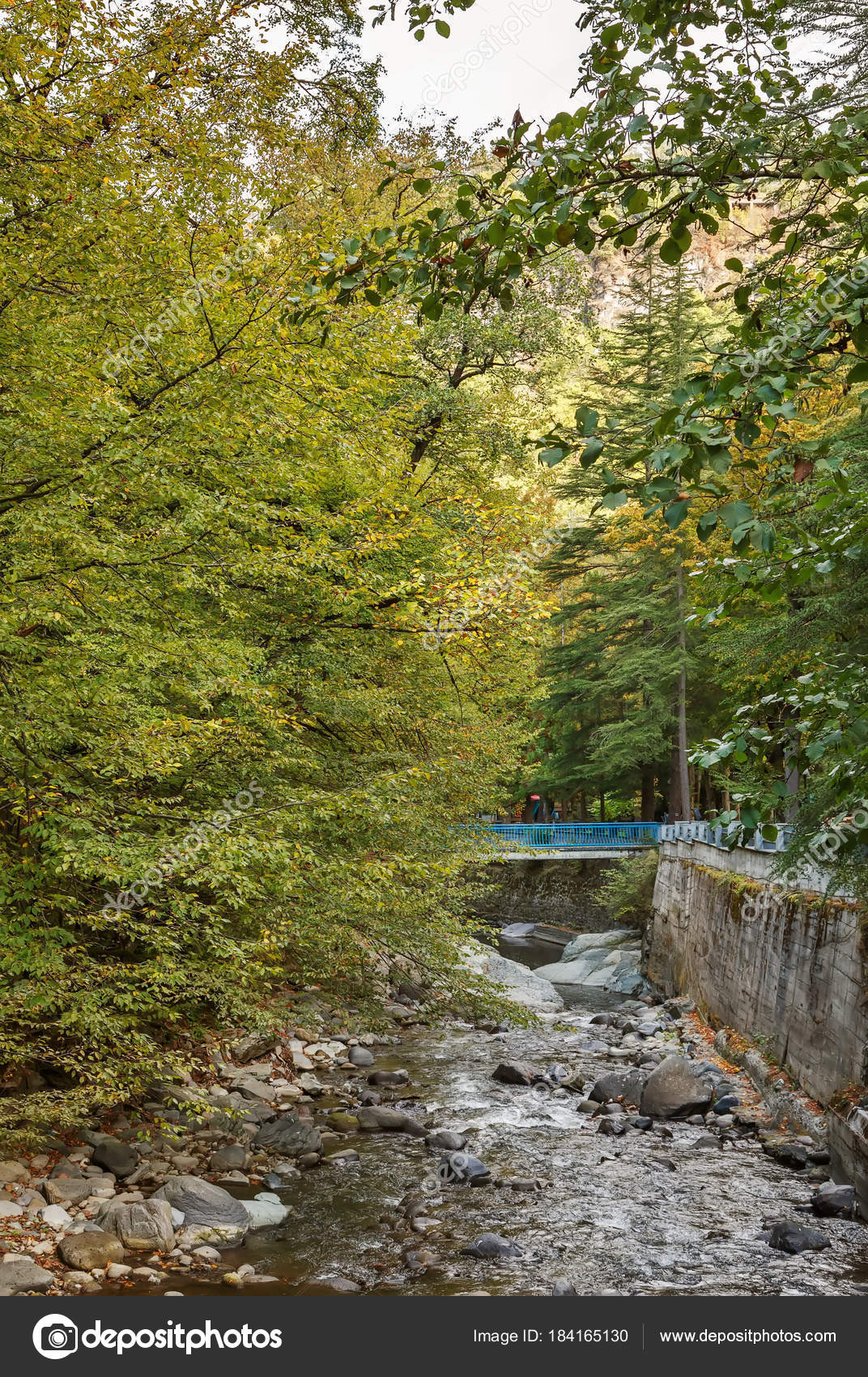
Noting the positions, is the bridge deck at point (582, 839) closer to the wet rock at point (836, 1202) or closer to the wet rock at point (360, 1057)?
the wet rock at point (360, 1057)

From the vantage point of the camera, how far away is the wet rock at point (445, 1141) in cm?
1019

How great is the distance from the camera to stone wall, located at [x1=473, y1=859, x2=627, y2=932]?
3388 centimetres

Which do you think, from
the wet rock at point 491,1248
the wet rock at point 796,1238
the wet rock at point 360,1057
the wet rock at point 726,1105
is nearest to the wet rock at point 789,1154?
the wet rock at point 726,1105

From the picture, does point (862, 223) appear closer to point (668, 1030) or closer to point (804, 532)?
point (804, 532)

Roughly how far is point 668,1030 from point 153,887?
12.2 meters

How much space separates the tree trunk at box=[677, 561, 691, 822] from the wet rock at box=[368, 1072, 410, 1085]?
16.8 meters

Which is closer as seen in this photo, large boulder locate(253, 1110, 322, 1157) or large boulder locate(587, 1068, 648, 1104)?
large boulder locate(253, 1110, 322, 1157)

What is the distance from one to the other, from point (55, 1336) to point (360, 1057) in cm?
903

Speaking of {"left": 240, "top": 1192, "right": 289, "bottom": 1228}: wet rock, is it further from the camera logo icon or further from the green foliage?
the camera logo icon

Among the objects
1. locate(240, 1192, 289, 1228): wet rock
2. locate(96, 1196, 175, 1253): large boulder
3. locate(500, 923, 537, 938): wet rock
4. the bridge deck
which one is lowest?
locate(500, 923, 537, 938): wet rock

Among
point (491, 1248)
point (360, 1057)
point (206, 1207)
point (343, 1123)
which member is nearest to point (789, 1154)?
point (491, 1248)

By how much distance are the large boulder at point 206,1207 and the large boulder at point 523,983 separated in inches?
443

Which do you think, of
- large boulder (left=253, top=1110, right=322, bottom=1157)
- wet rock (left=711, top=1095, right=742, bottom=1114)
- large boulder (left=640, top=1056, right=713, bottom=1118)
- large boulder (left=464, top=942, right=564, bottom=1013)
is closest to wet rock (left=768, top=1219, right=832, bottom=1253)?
wet rock (left=711, top=1095, right=742, bottom=1114)

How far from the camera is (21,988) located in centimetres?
601
